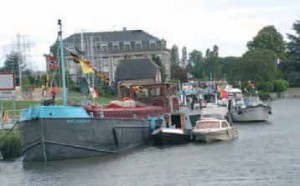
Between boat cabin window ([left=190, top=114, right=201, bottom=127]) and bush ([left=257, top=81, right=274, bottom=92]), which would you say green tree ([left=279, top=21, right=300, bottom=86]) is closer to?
bush ([left=257, top=81, right=274, bottom=92])

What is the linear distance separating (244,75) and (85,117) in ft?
380

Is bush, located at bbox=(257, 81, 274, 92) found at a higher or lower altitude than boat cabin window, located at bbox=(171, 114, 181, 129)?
higher

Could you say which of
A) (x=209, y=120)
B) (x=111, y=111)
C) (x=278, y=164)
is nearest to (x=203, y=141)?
(x=209, y=120)

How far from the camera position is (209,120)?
183ft

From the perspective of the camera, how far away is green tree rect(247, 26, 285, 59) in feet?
591

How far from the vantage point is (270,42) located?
180 meters

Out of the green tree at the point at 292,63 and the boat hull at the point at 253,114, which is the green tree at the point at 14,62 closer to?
the boat hull at the point at 253,114

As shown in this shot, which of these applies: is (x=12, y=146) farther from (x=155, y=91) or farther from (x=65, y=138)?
(x=155, y=91)

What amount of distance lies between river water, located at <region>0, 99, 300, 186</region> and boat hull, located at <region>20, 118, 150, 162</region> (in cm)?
86

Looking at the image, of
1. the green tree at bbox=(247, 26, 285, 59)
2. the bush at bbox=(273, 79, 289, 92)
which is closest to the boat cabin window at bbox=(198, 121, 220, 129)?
the bush at bbox=(273, 79, 289, 92)

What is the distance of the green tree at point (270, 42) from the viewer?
180125mm

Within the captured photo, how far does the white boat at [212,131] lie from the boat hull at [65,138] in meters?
8.73

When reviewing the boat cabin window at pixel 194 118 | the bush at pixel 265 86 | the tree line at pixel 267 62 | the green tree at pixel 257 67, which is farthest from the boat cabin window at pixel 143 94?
the green tree at pixel 257 67

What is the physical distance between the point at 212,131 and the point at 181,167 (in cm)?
1536
